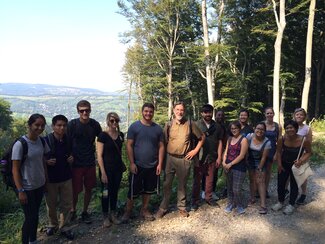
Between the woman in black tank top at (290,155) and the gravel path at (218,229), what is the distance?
270mm

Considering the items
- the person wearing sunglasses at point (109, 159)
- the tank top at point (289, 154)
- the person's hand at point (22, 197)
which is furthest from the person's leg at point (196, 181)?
the person's hand at point (22, 197)

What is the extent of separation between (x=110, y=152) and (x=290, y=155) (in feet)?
10.1

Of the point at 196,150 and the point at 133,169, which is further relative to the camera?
the point at 196,150

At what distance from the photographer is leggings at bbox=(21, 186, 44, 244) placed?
13.0ft

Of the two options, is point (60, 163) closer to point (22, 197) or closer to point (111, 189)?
point (22, 197)

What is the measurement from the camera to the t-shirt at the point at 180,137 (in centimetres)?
480

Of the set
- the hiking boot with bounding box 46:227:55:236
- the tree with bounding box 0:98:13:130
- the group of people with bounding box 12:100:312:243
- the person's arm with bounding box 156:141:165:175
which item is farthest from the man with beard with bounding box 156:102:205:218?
the tree with bounding box 0:98:13:130

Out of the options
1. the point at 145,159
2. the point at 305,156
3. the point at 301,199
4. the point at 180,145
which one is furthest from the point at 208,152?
the point at 301,199

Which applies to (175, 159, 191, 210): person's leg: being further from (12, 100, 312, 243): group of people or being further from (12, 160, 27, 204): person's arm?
(12, 160, 27, 204): person's arm

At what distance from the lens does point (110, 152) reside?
4660mm

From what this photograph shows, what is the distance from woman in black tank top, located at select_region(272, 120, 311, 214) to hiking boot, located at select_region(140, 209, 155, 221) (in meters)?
2.21

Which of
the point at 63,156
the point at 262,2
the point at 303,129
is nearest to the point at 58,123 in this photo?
the point at 63,156

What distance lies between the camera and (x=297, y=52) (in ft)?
78.6

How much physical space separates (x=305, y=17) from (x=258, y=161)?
2089cm
